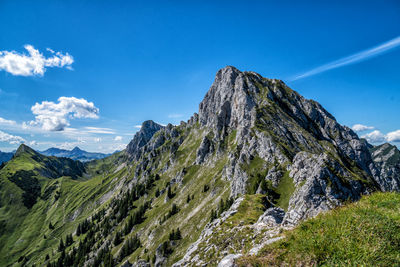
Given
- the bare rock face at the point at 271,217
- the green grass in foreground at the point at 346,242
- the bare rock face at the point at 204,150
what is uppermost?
the bare rock face at the point at 204,150

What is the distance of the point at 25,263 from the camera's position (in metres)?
199

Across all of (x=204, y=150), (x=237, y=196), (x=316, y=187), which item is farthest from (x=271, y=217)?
(x=204, y=150)

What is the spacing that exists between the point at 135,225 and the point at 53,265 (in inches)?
3518

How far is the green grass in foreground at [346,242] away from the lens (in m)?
7.78

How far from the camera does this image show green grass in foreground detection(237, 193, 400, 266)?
7.78 m

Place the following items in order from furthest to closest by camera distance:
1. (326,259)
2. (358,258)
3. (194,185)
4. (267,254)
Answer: (194,185) → (267,254) → (326,259) → (358,258)

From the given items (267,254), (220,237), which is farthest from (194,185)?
(267,254)

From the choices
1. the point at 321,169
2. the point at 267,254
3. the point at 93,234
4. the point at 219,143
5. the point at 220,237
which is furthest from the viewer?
the point at 93,234

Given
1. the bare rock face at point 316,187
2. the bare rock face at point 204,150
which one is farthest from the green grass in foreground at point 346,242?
the bare rock face at point 204,150

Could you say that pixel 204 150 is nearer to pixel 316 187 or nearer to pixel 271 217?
pixel 316 187

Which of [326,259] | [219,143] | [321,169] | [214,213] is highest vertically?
[219,143]

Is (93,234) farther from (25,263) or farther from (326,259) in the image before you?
(326,259)

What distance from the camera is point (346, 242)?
859cm

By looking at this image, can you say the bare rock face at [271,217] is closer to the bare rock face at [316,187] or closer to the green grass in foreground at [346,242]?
the green grass in foreground at [346,242]
